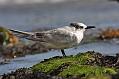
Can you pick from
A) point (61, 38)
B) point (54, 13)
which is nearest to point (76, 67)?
point (61, 38)

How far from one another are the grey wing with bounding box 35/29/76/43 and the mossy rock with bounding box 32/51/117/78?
1.74ft

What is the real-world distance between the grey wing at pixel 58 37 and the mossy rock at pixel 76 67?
53cm

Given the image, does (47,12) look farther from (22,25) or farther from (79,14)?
(22,25)

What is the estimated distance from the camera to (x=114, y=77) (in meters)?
7.95

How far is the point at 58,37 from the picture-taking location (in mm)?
10719

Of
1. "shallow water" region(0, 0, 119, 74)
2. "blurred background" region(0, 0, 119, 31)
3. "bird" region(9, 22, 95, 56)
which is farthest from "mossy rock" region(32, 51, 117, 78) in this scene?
"blurred background" region(0, 0, 119, 31)

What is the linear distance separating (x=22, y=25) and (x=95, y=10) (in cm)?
590

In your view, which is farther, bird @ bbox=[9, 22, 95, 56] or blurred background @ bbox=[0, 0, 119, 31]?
blurred background @ bbox=[0, 0, 119, 31]

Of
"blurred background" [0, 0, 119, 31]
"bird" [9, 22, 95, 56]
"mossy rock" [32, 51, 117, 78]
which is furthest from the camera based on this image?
"blurred background" [0, 0, 119, 31]

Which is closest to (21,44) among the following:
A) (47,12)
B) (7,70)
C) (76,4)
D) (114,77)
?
(7,70)

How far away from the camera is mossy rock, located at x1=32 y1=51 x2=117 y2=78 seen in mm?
8820

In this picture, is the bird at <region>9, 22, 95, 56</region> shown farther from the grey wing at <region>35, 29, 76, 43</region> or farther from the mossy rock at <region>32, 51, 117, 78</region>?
the mossy rock at <region>32, 51, 117, 78</region>

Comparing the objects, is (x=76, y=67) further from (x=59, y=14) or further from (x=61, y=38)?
(x=59, y=14)

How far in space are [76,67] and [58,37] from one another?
65.9 inches
